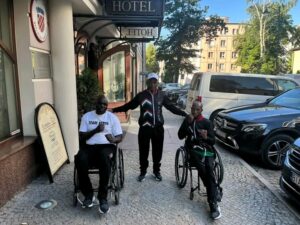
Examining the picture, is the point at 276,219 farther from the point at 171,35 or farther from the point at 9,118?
the point at 171,35

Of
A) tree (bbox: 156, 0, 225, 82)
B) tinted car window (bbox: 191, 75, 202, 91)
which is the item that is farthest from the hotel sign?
tree (bbox: 156, 0, 225, 82)

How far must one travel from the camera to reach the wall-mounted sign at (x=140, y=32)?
9414mm

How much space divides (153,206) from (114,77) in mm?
6969

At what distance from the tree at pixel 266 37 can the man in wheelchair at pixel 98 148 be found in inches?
1297

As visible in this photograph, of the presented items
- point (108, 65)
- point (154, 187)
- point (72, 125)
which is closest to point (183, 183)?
point (154, 187)

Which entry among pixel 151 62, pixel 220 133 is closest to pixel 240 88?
pixel 220 133

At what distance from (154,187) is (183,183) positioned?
44cm

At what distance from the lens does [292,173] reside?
13.1 ft

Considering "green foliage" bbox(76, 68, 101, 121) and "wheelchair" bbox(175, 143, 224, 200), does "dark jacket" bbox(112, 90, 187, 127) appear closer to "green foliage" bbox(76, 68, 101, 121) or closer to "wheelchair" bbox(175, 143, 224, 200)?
"wheelchair" bbox(175, 143, 224, 200)

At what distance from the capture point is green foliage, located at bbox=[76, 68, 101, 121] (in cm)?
639

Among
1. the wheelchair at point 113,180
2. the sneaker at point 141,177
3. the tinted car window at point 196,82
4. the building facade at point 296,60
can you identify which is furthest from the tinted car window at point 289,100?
the building facade at point 296,60

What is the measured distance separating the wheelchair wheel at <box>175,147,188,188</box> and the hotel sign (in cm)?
298

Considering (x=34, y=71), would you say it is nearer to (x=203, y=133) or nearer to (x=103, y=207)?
(x=103, y=207)

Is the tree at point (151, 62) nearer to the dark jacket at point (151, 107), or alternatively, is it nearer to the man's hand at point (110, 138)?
the dark jacket at point (151, 107)
